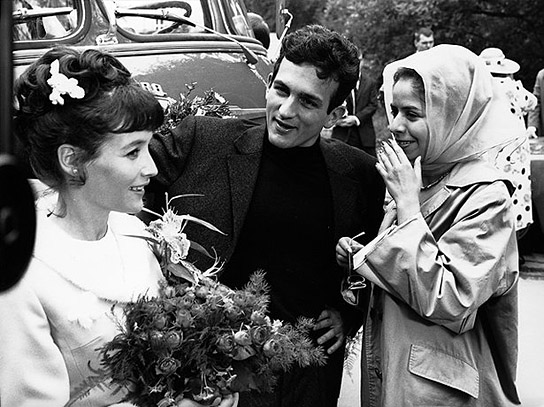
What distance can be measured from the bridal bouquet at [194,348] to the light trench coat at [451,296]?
0.59 m

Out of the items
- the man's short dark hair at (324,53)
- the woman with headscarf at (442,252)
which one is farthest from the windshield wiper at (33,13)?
the woman with headscarf at (442,252)

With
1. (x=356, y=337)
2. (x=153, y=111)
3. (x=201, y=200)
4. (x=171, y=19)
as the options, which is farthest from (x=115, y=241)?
(x=171, y=19)

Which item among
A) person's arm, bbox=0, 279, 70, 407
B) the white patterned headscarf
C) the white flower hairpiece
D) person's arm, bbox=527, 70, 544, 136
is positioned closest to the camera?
person's arm, bbox=0, 279, 70, 407

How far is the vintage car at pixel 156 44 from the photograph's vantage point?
4895mm

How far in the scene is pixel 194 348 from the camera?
2217 millimetres

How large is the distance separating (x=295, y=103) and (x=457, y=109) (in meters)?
0.57

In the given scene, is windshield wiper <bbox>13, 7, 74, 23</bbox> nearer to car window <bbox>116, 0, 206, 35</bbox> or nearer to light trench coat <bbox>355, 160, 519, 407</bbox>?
car window <bbox>116, 0, 206, 35</bbox>

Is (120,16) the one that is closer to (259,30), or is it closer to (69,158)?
(259,30)

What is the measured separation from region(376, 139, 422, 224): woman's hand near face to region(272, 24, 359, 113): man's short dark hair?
0.30 m

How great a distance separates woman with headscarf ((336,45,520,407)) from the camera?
283cm

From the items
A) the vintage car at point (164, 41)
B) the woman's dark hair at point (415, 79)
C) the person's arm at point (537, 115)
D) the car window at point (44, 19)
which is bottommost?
the person's arm at point (537, 115)

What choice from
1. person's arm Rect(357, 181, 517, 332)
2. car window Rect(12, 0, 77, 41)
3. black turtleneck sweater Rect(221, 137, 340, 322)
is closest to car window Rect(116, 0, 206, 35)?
car window Rect(12, 0, 77, 41)

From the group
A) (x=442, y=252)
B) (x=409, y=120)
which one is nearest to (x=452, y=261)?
(x=442, y=252)

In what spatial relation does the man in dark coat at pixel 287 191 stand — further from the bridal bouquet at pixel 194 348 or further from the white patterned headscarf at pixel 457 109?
the bridal bouquet at pixel 194 348
